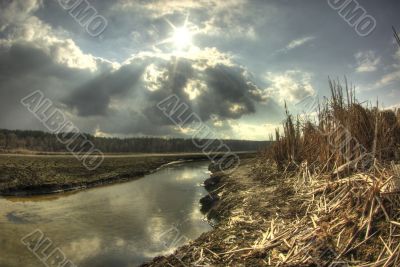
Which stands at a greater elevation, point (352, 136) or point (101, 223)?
point (352, 136)

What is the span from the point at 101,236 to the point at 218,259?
588 cm

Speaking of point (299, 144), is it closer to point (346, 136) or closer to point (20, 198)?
point (346, 136)

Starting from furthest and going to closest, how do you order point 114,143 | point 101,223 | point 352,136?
point 114,143 → point 101,223 → point 352,136

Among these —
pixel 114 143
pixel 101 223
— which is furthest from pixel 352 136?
pixel 114 143

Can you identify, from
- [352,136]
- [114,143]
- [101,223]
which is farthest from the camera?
[114,143]

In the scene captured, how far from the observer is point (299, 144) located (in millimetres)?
14336

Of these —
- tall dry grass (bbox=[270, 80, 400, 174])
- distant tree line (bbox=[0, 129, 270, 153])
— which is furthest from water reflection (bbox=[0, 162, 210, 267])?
distant tree line (bbox=[0, 129, 270, 153])

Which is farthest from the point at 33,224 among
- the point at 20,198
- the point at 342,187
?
the point at 342,187

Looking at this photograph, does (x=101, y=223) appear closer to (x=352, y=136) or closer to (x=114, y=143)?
(x=352, y=136)

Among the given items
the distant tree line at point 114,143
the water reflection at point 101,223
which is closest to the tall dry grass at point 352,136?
the water reflection at point 101,223

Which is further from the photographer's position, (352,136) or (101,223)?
(101,223)

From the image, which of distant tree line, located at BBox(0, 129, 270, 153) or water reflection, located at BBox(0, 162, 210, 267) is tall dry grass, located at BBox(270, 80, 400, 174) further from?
distant tree line, located at BBox(0, 129, 270, 153)

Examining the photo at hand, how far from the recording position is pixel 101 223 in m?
12.5

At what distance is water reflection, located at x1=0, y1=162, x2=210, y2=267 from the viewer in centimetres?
913
